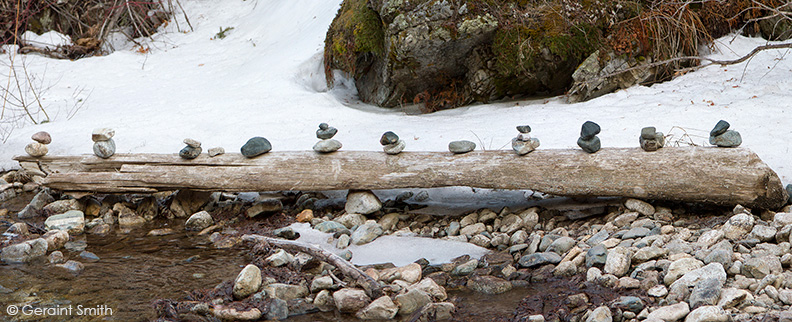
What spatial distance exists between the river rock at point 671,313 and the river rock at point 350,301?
179 cm

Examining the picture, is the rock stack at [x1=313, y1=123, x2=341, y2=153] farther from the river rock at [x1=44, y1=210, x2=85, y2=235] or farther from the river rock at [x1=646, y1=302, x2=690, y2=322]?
the river rock at [x1=646, y1=302, x2=690, y2=322]

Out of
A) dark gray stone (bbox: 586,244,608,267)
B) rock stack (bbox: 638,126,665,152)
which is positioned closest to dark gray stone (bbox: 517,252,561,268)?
dark gray stone (bbox: 586,244,608,267)

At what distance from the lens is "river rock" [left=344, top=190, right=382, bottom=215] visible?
5.99 meters

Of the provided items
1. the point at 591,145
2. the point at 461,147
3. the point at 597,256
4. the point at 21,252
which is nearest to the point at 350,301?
the point at 597,256

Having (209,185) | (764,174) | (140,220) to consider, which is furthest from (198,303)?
(764,174)

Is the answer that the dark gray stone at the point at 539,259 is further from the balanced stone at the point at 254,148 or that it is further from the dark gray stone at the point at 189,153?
the dark gray stone at the point at 189,153

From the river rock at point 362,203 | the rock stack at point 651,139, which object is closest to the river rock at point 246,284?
the river rock at point 362,203

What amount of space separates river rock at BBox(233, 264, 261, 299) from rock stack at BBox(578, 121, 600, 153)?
119 inches

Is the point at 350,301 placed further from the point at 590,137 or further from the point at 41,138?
the point at 41,138

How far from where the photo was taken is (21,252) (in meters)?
5.13

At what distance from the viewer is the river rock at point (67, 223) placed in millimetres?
5988

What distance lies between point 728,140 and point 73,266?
18.1ft

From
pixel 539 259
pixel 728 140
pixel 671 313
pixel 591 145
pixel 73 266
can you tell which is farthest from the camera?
pixel 591 145

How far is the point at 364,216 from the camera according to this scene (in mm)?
6035
